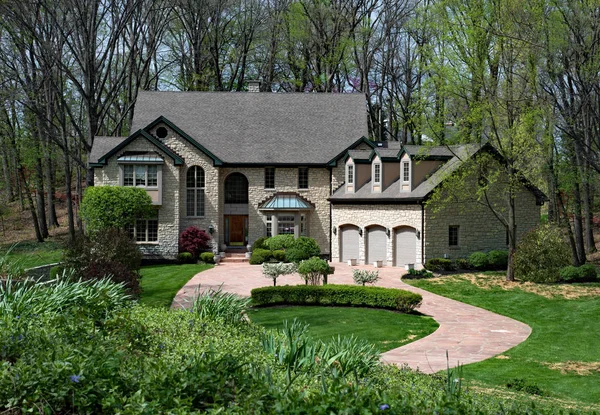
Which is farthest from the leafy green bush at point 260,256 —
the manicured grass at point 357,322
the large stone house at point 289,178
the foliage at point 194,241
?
the manicured grass at point 357,322

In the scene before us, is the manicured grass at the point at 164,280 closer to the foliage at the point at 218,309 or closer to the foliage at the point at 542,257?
the foliage at the point at 218,309

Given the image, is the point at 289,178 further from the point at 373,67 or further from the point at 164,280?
the point at 373,67

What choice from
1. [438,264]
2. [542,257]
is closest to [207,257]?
[438,264]

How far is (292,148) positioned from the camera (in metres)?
38.8

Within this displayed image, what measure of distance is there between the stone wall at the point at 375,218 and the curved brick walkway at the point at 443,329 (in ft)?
11.0

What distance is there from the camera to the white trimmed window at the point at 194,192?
37.1 meters

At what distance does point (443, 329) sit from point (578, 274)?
36.6 feet

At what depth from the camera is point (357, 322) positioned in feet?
63.0

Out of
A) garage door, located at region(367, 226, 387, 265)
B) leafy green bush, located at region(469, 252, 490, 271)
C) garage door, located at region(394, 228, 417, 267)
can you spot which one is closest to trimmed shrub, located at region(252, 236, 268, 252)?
garage door, located at region(367, 226, 387, 265)

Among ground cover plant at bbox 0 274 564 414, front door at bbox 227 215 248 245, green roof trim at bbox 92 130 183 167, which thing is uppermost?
green roof trim at bbox 92 130 183 167

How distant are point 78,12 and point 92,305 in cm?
2753

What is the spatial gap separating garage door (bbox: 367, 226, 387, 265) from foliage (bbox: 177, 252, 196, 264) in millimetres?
9973

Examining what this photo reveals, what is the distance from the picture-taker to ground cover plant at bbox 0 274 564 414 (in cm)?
562

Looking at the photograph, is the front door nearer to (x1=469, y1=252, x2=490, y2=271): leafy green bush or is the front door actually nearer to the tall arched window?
the tall arched window
